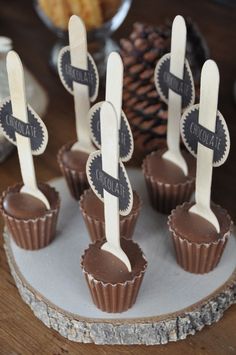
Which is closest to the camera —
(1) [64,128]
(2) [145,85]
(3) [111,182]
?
(3) [111,182]

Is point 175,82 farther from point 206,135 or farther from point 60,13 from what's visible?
point 60,13

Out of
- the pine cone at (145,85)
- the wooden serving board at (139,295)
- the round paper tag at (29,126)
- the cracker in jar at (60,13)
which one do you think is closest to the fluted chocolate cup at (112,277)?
the wooden serving board at (139,295)

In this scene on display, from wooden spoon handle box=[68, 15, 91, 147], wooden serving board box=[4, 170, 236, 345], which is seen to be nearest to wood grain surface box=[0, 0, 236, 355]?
wooden serving board box=[4, 170, 236, 345]

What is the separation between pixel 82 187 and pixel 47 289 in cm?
15

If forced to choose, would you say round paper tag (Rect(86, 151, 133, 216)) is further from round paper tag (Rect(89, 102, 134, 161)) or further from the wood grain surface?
the wood grain surface

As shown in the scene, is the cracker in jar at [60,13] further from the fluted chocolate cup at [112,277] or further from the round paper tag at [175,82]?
the fluted chocolate cup at [112,277]

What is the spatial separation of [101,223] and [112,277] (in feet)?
0.27

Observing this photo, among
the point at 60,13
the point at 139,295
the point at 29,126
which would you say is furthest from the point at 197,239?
the point at 60,13

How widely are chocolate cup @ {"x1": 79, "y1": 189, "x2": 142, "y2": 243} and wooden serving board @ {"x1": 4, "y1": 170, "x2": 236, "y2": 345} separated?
0.9 inches

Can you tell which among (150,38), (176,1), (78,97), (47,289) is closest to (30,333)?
(47,289)

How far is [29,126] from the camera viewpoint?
70 centimetres

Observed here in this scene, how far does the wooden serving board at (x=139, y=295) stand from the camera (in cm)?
69

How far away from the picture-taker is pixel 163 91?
77cm

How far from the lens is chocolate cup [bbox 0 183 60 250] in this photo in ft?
2.43
